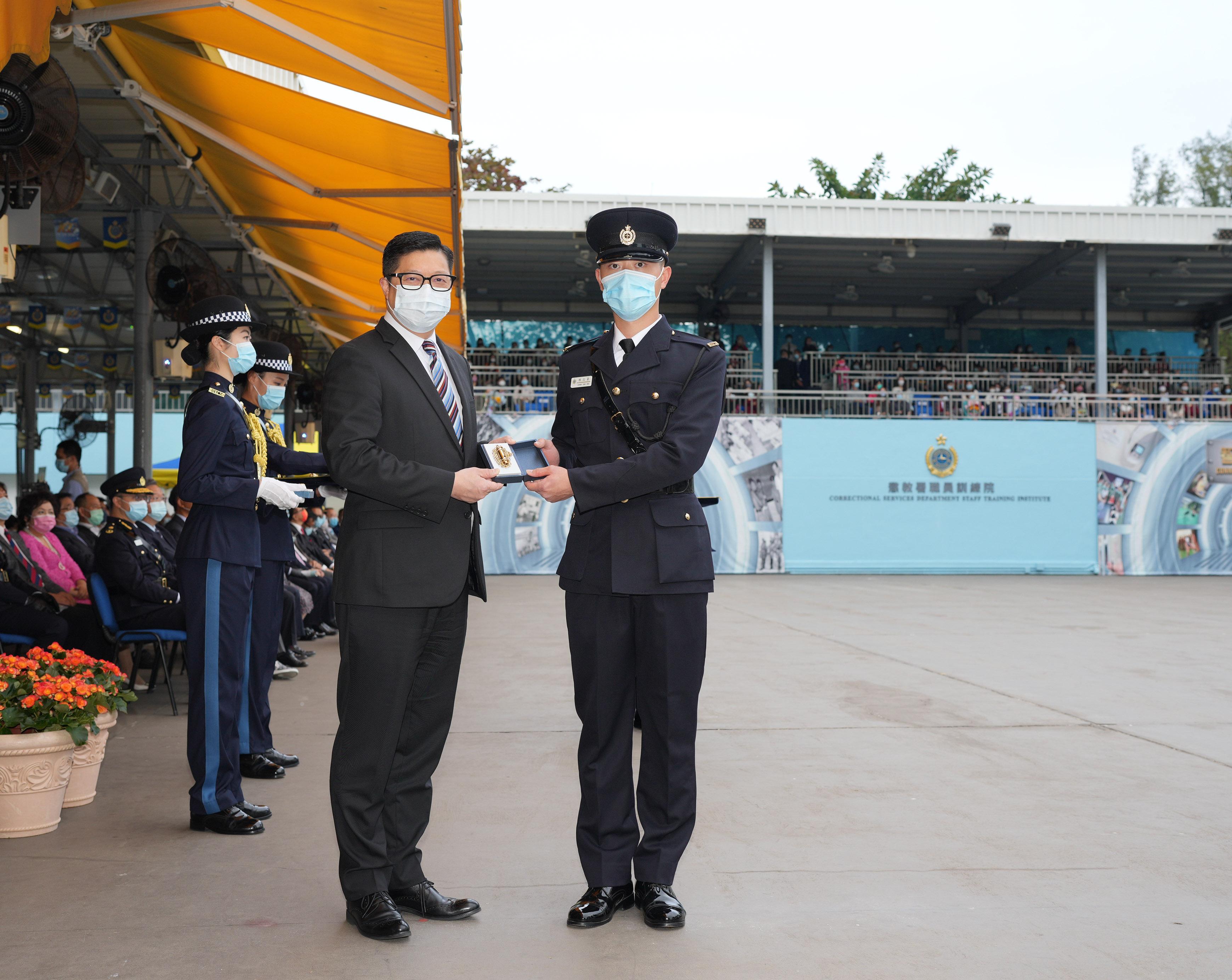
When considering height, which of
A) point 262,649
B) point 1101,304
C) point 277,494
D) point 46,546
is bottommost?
point 262,649

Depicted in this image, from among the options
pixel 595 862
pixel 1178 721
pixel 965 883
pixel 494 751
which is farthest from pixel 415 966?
pixel 1178 721

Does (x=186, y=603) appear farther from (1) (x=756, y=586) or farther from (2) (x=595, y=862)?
(1) (x=756, y=586)

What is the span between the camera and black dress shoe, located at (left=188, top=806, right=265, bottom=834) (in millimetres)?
3516

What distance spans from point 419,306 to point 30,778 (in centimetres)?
197

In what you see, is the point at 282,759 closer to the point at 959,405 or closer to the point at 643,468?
the point at 643,468

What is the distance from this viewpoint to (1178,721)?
553 cm

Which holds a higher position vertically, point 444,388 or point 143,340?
point 143,340

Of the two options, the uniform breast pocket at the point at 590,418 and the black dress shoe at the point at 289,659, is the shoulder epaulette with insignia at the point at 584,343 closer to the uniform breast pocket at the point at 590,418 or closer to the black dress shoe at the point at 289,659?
the uniform breast pocket at the point at 590,418

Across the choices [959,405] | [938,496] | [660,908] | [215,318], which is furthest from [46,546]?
[959,405]

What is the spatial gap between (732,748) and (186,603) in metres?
2.40

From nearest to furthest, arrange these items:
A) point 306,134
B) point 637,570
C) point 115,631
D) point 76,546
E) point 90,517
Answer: point 637,570
point 115,631
point 306,134
point 76,546
point 90,517

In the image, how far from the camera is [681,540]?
112 inches

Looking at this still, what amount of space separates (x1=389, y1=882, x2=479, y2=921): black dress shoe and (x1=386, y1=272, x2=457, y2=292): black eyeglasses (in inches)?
60.1

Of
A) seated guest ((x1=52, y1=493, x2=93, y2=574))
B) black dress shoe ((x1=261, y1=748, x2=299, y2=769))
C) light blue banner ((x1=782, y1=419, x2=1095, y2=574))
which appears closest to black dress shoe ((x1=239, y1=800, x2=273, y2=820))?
black dress shoe ((x1=261, y1=748, x2=299, y2=769))
